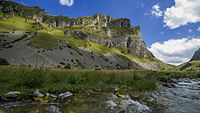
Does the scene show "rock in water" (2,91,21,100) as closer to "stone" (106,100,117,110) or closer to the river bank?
the river bank

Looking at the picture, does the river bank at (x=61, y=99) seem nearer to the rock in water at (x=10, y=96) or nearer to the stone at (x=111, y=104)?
the stone at (x=111, y=104)

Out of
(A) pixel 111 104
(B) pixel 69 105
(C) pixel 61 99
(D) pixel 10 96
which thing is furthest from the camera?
(C) pixel 61 99

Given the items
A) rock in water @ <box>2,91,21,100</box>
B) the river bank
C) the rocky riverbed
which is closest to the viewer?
the rocky riverbed

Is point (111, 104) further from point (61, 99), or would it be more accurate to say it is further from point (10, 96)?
point (10, 96)

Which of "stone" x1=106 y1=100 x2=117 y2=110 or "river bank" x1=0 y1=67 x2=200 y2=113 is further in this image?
"stone" x1=106 y1=100 x2=117 y2=110

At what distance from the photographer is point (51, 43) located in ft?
588

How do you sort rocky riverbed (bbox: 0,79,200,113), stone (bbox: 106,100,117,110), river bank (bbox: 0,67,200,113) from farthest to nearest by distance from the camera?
1. stone (bbox: 106,100,117,110)
2. river bank (bbox: 0,67,200,113)
3. rocky riverbed (bbox: 0,79,200,113)

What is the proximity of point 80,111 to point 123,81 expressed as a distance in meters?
16.6

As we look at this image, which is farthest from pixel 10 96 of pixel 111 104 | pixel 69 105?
pixel 111 104

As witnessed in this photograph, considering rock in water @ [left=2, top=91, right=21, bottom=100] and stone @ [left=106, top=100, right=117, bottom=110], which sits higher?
rock in water @ [left=2, top=91, right=21, bottom=100]

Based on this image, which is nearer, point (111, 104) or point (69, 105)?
point (69, 105)

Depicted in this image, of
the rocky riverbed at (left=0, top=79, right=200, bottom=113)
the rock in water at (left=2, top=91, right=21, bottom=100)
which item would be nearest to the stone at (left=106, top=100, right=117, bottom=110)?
the rocky riverbed at (left=0, top=79, right=200, bottom=113)

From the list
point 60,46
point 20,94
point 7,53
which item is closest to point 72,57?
point 60,46

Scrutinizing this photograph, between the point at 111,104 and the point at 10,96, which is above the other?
the point at 10,96
